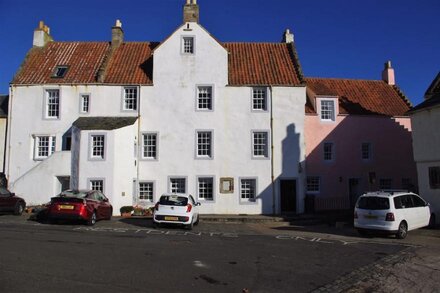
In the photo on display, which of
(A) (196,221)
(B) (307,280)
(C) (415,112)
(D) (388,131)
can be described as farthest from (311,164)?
(B) (307,280)

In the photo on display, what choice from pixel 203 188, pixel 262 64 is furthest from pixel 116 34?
pixel 203 188

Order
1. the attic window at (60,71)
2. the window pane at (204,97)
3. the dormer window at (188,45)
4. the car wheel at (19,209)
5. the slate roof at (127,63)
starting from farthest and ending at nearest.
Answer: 1. the attic window at (60,71)
2. the dormer window at (188,45)
3. the slate roof at (127,63)
4. the window pane at (204,97)
5. the car wheel at (19,209)

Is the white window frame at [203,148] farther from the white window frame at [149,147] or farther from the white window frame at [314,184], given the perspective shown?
the white window frame at [314,184]

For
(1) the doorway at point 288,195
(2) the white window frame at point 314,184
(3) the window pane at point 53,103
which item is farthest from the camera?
(2) the white window frame at point 314,184

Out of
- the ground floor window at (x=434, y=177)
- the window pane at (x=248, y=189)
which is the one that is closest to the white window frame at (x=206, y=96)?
the window pane at (x=248, y=189)

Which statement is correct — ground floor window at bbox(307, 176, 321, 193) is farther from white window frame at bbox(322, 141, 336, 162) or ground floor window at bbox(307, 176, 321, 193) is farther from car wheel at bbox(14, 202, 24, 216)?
car wheel at bbox(14, 202, 24, 216)

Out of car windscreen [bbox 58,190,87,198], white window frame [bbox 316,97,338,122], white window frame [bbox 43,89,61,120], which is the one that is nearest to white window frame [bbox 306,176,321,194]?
white window frame [bbox 316,97,338,122]

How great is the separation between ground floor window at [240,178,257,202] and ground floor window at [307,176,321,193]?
5253 mm

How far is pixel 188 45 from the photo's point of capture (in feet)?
97.1

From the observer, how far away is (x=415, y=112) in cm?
2408

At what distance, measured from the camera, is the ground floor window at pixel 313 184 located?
3172 cm

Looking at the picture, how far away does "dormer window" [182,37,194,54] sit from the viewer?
2944 centimetres

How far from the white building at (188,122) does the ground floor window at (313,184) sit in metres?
3.21

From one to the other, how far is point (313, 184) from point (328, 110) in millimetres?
5790
